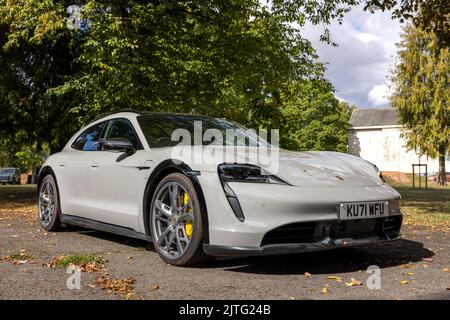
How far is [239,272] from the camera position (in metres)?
4.19

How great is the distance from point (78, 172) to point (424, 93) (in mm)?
37593

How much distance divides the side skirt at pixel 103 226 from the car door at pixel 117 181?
1.8 inches

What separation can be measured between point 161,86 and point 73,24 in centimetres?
235

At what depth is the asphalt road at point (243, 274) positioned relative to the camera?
3.50 meters

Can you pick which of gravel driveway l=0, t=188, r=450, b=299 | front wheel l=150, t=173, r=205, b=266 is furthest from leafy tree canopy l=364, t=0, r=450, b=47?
front wheel l=150, t=173, r=205, b=266

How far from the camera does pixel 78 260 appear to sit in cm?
464

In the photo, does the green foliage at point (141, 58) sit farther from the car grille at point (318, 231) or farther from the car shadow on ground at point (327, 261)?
the car grille at point (318, 231)

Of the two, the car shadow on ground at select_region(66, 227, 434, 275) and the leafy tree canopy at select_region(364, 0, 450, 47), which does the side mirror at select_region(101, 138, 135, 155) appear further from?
the leafy tree canopy at select_region(364, 0, 450, 47)

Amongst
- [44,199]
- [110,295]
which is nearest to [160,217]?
[110,295]

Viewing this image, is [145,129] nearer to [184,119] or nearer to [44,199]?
[184,119]

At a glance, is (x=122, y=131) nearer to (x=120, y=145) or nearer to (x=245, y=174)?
(x=120, y=145)

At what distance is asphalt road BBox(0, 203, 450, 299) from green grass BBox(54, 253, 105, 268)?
113mm

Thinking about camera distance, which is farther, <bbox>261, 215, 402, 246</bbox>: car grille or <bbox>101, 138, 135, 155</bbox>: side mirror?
<bbox>101, 138, 135, 155</bbox>: side mirror

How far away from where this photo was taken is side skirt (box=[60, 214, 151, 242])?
492cm
